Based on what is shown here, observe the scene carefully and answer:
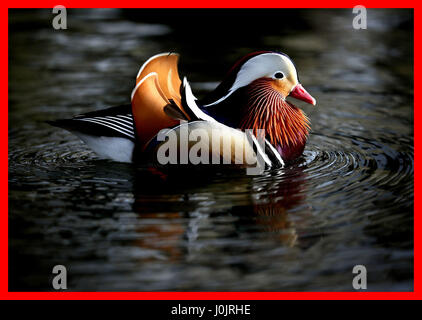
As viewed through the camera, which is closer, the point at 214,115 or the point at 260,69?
the point at 214,115

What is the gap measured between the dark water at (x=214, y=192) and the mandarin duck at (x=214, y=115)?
0.70 feet

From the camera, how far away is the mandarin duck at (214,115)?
5.75 metres

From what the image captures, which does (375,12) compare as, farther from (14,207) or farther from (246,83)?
(14,207)

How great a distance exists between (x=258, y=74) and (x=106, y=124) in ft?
4.52

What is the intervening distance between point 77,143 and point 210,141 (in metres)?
1.68

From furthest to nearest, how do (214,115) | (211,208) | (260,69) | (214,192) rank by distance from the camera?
(260,69), (214,115), (214,192), (211,208)

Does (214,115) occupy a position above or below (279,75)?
below

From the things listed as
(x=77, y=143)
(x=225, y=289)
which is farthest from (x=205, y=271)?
(x=77, y=143)

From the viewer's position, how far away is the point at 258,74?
19.6 feet

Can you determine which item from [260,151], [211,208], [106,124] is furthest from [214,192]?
[106,124]

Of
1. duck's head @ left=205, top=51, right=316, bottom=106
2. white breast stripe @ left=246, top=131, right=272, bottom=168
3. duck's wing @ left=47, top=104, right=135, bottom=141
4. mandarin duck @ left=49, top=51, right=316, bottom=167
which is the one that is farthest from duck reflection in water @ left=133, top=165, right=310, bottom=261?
duck's head @ left=205, top=51, right=316, bottom=106

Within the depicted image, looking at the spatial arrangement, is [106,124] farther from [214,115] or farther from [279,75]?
[279,75]

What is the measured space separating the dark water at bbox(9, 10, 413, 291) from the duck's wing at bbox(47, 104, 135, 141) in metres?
0.31

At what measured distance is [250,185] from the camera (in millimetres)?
5473
